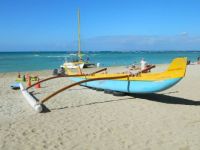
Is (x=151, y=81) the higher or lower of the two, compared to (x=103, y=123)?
higher

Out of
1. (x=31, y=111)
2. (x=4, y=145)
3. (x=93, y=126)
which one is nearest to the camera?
(x=4, y=145)

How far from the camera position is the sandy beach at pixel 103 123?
529 centimetres

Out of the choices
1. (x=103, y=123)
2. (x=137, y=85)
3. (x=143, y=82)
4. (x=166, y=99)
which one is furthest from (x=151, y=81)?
(x=103, y=123)

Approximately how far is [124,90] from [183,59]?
8.00 feet

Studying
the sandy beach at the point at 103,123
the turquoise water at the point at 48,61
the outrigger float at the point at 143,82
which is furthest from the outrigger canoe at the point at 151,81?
the turquoise water at the point at 48,61

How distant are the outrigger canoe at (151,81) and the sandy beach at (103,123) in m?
0.38

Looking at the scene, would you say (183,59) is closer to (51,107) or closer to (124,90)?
(124,90)

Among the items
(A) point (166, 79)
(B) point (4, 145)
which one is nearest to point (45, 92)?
(A) point (166, 79)

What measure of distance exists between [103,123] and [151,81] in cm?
265

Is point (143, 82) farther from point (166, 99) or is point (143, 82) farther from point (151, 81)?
point (166, 99)

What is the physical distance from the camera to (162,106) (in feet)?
27.3

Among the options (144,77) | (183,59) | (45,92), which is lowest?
(45,92)

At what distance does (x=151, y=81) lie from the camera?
28.3 ft

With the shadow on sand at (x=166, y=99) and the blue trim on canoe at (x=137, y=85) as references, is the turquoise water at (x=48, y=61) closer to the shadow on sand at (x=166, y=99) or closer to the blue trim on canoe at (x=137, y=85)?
the blue trim on canoe at (x=137, y=85)
